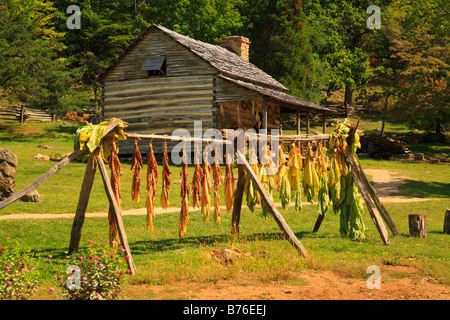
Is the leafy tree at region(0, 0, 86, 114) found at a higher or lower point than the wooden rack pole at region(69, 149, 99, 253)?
higher

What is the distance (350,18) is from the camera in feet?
158

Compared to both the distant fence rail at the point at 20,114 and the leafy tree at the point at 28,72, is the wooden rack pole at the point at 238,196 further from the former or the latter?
the distant fence rail at the point at 20,114

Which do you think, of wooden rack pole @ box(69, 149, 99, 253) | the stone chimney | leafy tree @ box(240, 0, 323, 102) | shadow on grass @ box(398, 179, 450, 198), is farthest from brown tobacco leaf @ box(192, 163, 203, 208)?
leafy tree @ box(240, 0, 323, 102)

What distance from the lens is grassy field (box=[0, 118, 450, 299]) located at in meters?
7.36

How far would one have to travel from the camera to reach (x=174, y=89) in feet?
79.6

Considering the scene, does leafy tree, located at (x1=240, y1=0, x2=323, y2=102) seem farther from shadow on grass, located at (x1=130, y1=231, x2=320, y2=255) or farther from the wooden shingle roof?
shadow on grass, located at (x1=130, y1=231, x2=320, y2=255)

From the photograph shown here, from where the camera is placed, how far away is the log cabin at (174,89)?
76.7 ft

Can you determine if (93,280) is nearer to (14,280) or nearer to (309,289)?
(14,280)

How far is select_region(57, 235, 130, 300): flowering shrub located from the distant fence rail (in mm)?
34402

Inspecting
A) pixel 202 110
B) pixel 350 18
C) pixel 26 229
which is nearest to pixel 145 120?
pixel 202 110

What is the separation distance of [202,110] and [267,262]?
16413 millimetres

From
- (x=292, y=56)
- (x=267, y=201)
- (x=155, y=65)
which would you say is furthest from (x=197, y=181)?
(x=292, y=56)

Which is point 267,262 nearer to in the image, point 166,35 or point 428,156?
point 166,35

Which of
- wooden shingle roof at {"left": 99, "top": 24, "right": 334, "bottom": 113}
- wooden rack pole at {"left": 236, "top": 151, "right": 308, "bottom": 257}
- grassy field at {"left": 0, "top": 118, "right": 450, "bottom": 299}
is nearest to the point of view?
grassy field at {"left": 0, "top": 118, "right": 450, "bottom": 299}
